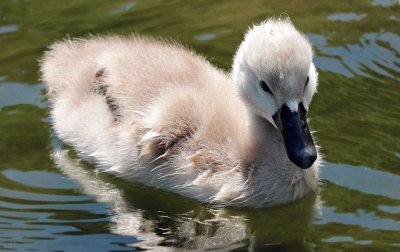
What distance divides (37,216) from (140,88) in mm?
882

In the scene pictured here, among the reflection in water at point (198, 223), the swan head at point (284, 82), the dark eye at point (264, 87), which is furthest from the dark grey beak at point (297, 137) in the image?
the reflection in water at point (198, 223)

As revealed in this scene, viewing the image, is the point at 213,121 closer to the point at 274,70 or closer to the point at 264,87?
the point at 264,87

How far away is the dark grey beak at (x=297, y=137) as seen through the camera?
17.5 feet

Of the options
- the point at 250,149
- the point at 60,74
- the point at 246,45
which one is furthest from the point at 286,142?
the point at 60,74

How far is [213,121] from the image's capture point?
568 centimetres

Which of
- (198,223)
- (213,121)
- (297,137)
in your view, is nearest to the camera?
(297,137)

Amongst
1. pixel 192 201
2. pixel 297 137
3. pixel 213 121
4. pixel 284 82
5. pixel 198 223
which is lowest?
pixel 198 223

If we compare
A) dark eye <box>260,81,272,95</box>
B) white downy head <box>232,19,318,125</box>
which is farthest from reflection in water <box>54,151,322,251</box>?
dark eye <box>260,81,272,95</box>

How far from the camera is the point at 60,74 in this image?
21.5 ft

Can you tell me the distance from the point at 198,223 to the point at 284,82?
82 centimetres

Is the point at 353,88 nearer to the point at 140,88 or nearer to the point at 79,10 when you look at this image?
the point at 140,88

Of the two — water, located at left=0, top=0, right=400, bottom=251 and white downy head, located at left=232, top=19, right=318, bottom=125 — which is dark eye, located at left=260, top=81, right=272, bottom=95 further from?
water, located at left=0, top=0, right=400, bottom=251

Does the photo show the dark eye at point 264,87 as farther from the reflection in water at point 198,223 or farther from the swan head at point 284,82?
the reflection in water at point 198,223

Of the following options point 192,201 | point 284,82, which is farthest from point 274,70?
point 192,201
